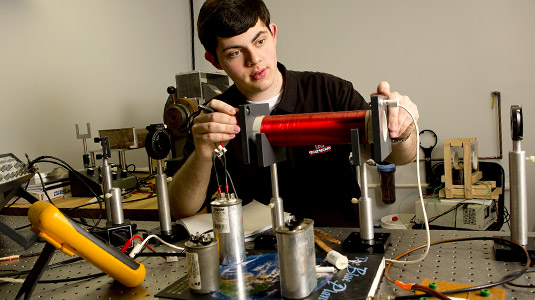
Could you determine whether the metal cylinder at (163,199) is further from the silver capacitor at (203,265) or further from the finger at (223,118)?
the silver capacitor at (203,265)

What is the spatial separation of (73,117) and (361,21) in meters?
2.17

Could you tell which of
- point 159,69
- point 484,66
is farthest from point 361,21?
point 159,69

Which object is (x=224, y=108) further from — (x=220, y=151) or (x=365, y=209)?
(x=365, y=209)

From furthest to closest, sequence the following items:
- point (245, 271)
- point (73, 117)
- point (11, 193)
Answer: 1. point (73, 117)
2. point (11, 193)
3. point (245, 271)

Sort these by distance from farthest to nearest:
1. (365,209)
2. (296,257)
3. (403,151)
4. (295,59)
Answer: (295,59) → (403,151) → (365,209) → (296,257)

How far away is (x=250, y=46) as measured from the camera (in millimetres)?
1410

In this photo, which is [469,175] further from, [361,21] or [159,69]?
[159,69]

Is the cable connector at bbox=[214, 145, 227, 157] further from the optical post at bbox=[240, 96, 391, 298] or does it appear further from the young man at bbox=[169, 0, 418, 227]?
the young man at bbox=[169, 0, 418, 227]

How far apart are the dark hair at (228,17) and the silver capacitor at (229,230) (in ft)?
2.24

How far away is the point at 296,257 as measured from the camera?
69 cm

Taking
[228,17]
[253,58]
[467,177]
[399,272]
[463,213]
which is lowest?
[463,213]

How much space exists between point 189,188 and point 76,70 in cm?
149

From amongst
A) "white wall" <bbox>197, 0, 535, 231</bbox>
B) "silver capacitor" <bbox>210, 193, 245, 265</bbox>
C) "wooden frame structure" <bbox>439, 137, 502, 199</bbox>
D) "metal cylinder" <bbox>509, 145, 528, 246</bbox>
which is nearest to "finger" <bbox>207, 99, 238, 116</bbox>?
"silver capacitor" <bbox>210, 193, 245, 265</bbox>

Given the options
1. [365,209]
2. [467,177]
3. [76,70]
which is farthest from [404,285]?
[76,70]
